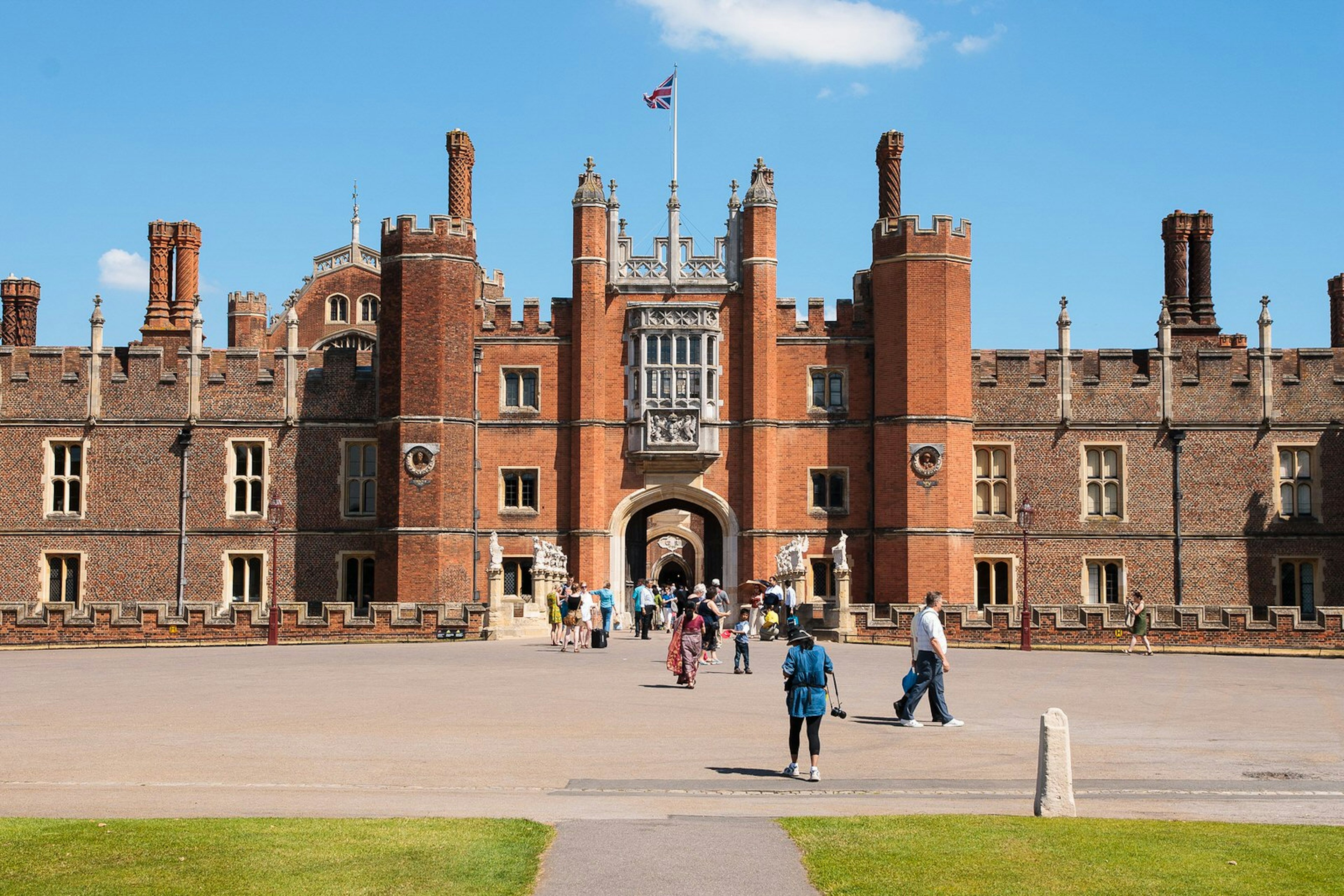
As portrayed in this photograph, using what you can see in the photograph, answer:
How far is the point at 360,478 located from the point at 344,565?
93.4 inches

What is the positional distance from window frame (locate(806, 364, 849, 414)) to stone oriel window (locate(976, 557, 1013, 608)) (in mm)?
5412

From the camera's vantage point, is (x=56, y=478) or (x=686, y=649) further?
(x=56, y=478)

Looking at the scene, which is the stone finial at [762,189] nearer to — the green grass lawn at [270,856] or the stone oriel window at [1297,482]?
the stone oriel window at [1297,482]

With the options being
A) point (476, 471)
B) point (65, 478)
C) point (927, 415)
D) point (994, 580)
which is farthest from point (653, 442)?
point (65, 478)

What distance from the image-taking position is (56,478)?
1567 inches

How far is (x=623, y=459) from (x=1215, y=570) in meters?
15.8

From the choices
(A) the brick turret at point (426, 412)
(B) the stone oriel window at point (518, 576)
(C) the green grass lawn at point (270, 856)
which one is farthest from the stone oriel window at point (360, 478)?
(C) the green grass lawn at point (270, 856)

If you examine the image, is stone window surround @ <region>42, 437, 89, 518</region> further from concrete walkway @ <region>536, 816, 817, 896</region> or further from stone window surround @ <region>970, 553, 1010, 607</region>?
concrete walkway @ <region>536, 816, 817, 896</region>

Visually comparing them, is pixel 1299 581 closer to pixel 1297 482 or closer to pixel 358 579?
pixel 1297 482

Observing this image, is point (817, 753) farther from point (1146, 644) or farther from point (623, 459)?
point (623, 459)

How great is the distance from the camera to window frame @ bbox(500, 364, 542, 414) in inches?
1551

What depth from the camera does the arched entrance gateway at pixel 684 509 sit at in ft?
129

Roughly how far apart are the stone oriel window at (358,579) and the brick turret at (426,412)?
1.44 meters

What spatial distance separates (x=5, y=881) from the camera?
8648 mm
